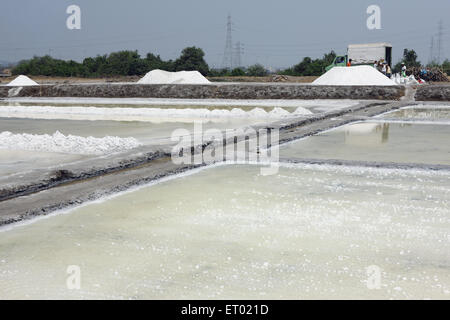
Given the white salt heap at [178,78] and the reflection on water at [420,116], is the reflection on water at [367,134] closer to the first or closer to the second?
the reflection on water at [420,116]

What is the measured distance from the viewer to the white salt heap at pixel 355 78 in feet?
49.0

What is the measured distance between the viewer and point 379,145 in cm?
507

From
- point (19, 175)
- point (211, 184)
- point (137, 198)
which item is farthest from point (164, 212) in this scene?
point (19, 175)

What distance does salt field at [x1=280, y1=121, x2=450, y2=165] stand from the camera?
172 inches

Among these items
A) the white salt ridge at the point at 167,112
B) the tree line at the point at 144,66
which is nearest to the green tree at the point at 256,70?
the tree line at the point at 144,66

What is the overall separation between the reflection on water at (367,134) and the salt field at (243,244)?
209 centimetres

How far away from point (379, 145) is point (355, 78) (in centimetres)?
1062

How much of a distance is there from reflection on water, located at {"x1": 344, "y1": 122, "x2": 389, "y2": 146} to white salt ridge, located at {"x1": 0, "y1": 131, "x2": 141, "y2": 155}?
235cm

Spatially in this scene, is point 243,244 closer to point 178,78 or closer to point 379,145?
point 379,145

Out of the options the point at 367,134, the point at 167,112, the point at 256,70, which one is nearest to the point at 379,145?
the point at 367,134

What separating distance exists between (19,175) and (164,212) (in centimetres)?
126

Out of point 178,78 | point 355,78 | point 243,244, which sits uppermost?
point 178,78

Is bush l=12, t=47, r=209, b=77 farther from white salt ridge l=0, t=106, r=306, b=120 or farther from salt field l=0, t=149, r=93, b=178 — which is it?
salt field l=0, t=149, r=93, b=178
